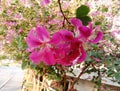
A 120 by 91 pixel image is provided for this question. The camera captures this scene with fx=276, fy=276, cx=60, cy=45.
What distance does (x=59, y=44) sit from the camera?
1.08 ft

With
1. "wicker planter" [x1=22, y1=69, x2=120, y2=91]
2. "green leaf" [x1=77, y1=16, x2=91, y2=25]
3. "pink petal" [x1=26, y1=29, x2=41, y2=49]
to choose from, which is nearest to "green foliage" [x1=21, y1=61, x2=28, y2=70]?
"wicker planter" [x1=22, y1=69, x2=120, y2=91]

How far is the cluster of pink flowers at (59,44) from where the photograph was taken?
1.06 ft

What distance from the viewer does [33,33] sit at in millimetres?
339

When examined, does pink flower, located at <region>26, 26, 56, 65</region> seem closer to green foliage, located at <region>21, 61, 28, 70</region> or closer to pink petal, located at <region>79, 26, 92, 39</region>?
pink petal, located at <region>79, 26, 92, 39</region>

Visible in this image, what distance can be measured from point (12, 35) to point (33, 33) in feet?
8.77

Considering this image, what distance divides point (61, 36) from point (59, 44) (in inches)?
0.5

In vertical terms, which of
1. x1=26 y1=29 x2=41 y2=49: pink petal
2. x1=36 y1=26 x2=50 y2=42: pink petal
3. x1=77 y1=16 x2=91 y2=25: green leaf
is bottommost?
x1=26 y1=29 x2=41 y2=49: pink petal

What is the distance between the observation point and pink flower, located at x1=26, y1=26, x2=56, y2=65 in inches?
12.6

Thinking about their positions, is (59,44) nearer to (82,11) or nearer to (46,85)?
(82,11)

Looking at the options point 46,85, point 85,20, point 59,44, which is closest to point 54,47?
point 59,44

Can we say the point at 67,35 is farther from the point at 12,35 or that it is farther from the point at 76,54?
the point at 12,35

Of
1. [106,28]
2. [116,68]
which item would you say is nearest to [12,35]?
[106,28]

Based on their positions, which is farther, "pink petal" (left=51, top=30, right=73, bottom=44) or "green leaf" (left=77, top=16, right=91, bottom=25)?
"green leaf" (left=77, top=16, right=91, bottom=25)

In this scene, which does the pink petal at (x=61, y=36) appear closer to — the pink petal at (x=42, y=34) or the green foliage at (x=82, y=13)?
the pink petal at (x=42, y=34)
